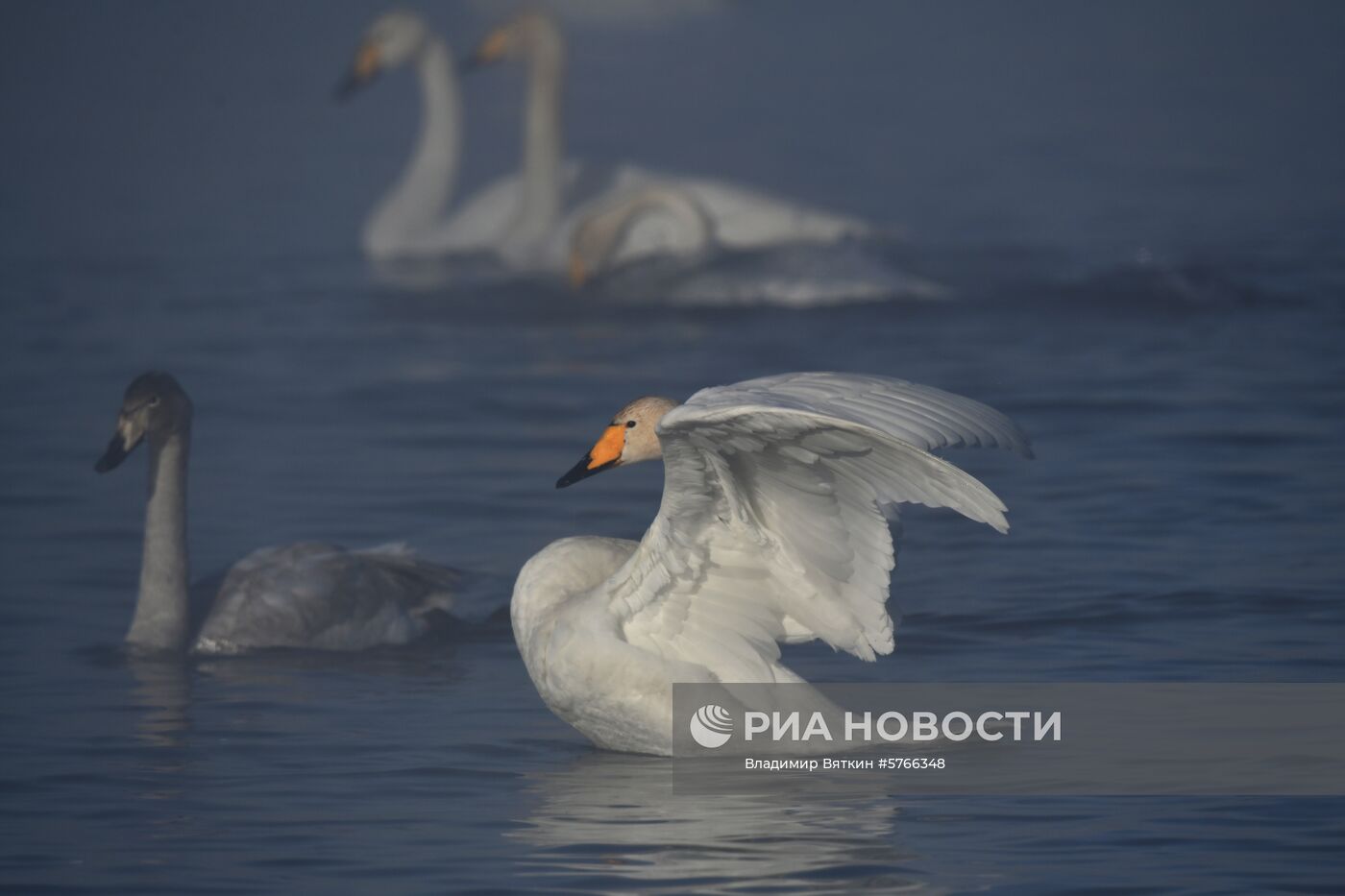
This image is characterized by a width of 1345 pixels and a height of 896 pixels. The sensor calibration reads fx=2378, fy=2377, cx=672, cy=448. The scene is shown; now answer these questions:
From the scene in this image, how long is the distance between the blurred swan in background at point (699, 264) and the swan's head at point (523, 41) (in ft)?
8.06

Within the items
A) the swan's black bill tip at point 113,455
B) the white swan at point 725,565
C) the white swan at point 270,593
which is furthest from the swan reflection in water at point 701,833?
the swan's black bill tip at point 113,455

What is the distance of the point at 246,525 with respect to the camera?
9508 millimetres

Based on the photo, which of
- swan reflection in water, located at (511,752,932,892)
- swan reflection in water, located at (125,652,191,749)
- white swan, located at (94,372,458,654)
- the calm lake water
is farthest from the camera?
white swan, located at (94,372,458,654)

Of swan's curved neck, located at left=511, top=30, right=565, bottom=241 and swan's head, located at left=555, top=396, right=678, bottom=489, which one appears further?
swan's curved neck, located at left=511, top=30, right=565, bottom=241

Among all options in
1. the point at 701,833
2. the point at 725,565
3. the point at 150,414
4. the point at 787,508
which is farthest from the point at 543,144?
the point at 701,833

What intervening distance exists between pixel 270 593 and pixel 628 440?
5.96 ft

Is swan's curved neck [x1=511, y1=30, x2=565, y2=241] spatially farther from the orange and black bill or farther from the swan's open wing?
the swan's open wing

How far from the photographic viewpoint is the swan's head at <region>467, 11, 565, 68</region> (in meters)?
18.1

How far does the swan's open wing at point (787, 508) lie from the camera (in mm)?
5277

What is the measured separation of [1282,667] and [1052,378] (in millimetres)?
4908

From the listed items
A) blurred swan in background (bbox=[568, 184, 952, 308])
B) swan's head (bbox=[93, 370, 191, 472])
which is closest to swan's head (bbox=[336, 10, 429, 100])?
blurred swan in background (bbox=[568, 184, 952, 308])

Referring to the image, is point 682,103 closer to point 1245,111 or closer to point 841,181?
point 841,181

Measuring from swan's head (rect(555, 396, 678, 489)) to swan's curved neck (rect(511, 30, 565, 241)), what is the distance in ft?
34.4

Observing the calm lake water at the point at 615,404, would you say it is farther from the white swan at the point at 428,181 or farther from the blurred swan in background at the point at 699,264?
the white swan at the point at 428,181
